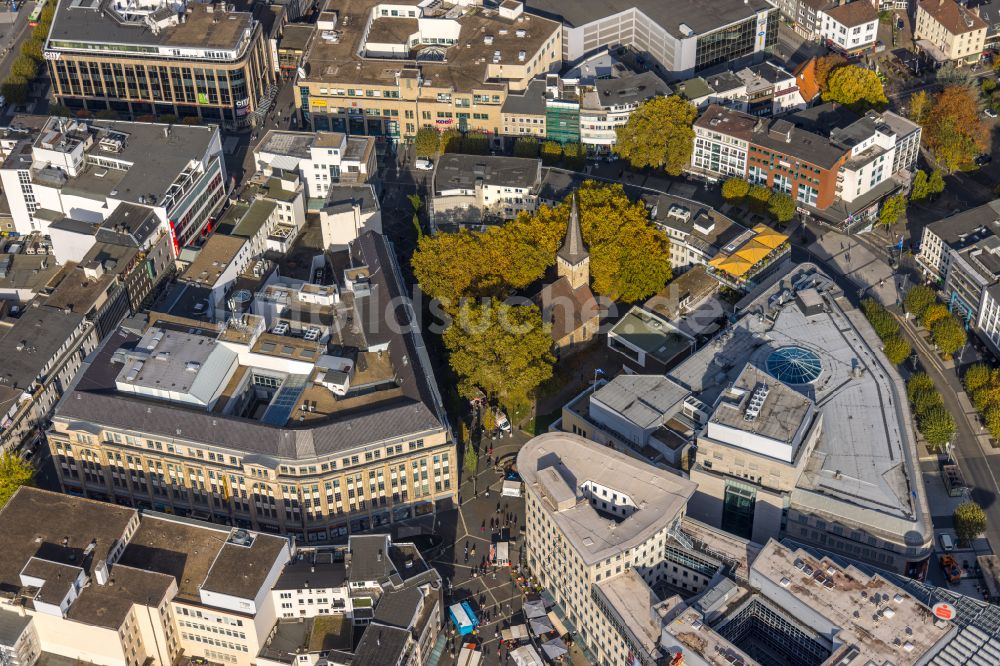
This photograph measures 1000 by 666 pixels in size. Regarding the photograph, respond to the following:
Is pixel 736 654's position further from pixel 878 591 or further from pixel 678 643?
pixel 878 591

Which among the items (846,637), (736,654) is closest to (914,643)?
(846,637)

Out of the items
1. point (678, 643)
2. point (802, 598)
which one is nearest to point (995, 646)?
point (802, 598)

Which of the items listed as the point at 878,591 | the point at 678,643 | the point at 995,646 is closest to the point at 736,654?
the point at 678,643

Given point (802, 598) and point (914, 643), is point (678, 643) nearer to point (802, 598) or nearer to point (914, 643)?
Result: point (802, 598)

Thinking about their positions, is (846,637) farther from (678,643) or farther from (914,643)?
(678,643)

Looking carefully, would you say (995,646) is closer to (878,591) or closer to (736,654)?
(878,591)

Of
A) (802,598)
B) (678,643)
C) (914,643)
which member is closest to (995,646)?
(914,643)
